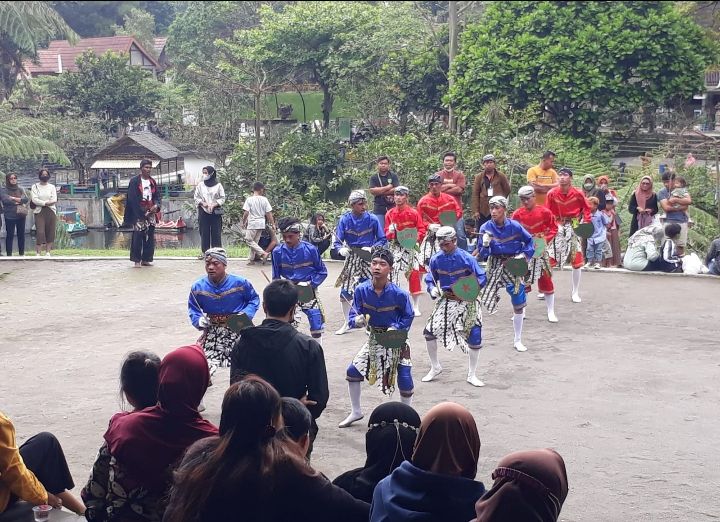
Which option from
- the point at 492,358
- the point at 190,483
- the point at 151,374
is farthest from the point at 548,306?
the point at 190,483

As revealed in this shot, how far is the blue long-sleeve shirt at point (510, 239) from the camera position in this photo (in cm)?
1106

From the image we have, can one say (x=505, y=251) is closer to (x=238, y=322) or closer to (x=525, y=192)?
(x=525, y=192)

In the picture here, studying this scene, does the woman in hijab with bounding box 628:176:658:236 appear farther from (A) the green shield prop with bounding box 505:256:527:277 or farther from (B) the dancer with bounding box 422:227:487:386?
(B) the dancer with bounding box 422:227:487:386

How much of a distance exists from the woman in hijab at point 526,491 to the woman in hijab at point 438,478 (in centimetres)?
36

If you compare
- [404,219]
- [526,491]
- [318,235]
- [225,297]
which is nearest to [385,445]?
[526,491]

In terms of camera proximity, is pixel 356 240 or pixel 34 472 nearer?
pixel 34 472

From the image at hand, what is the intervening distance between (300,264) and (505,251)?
2529 mm

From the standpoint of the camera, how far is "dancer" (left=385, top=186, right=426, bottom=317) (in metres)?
12.4

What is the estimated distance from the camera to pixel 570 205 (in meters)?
12.8

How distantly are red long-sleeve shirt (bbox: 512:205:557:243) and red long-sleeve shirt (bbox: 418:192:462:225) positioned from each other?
1.22m

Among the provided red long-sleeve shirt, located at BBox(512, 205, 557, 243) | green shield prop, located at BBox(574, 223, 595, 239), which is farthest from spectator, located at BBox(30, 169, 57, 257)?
green shield prop, located at BBox(574, 223, 595, 239)

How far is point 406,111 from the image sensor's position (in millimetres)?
27062

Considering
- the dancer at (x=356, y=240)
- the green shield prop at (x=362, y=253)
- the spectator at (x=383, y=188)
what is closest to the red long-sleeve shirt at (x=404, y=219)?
the dancer at (x=356, y=240)

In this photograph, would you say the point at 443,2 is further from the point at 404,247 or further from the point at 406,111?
the point at 404,247
